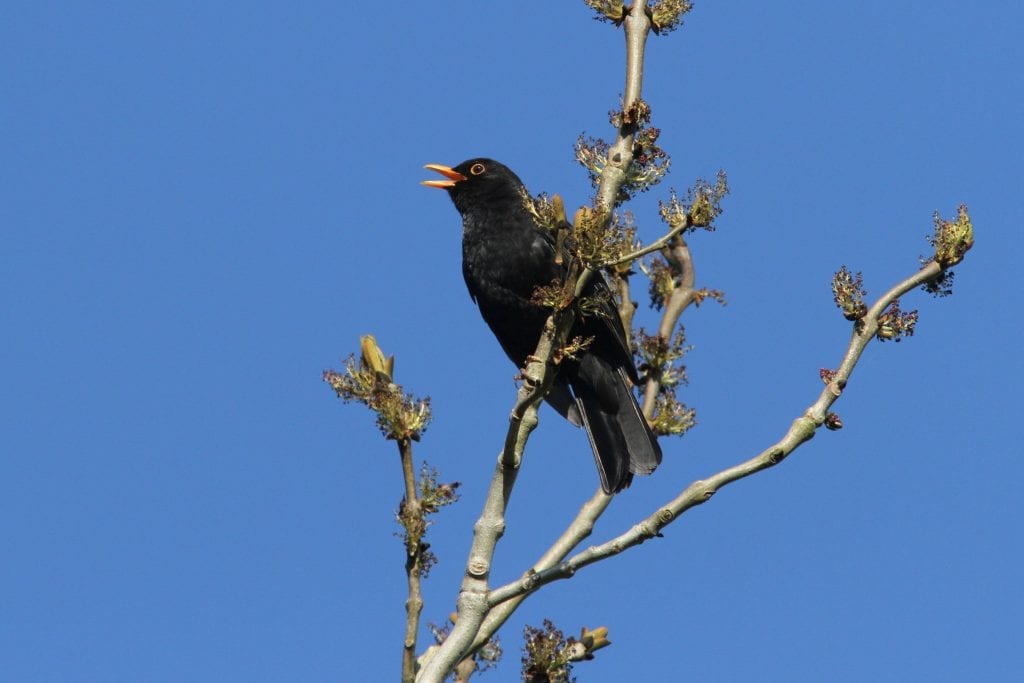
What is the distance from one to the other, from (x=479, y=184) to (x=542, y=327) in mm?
1187

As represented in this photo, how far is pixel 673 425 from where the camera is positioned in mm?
5727

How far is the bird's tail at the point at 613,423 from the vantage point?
Result: 6.21 meters

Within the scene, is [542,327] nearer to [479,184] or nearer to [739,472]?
[479,184]

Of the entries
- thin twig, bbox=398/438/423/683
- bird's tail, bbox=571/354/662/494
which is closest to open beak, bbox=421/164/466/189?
bird's tail, bbox=571/354/662/494

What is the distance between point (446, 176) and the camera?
7.90 m

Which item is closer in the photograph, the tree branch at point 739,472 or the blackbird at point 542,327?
the tree branch at point 739,472

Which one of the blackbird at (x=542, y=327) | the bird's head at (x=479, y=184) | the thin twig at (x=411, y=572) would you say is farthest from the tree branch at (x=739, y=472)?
the bird's head at (x=479, y=184)

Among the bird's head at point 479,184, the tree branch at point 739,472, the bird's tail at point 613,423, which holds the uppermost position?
the bird's head at point 479,184

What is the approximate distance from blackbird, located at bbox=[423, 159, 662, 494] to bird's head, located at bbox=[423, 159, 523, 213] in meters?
0.01

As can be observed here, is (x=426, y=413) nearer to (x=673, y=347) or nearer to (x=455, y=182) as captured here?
(x=673, y=347)

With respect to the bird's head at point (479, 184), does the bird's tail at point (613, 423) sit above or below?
below

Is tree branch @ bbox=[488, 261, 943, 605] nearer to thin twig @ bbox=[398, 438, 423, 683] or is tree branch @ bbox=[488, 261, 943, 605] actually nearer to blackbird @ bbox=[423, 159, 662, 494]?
thin twig @ bbox=[398, 438, 423, 683]

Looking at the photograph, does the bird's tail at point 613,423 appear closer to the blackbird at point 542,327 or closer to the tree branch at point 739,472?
the blackbird at point 542,327

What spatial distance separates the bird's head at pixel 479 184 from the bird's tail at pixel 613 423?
3.79 ft
